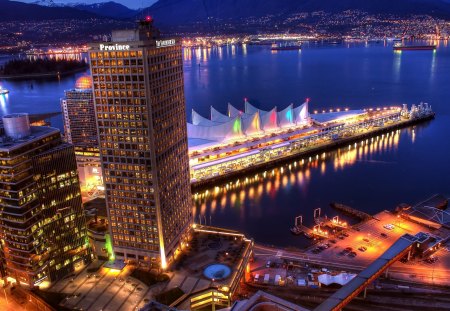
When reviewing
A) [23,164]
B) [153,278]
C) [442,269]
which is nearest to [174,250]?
[153,278]

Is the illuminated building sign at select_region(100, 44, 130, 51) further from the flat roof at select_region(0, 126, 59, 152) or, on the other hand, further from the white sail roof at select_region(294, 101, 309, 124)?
the white sail roof at select_region(294, 101, 309, 124)

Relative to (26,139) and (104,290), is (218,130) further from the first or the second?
(104,290)

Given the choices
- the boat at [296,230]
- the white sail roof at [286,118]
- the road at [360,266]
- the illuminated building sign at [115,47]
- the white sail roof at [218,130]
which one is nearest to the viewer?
the illuminated building sign at [115,47]

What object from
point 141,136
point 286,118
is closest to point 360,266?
point 141,136

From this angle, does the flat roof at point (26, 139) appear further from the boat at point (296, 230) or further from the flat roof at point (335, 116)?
the flat roof at point (335, 116)

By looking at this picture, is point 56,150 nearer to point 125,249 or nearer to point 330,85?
point 125,249

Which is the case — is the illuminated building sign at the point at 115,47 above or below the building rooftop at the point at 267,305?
above

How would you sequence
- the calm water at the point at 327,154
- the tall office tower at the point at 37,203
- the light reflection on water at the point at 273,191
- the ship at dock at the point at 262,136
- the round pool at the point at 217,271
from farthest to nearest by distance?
the ship at dock at the point at 262,136
the calm water at the point at 327,154
the light reflection on water at the point at 273,191
the round pool at the point at 217,271
the tall office tower at the point at 37,203

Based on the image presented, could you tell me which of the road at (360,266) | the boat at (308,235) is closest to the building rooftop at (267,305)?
the road at (360,266)
